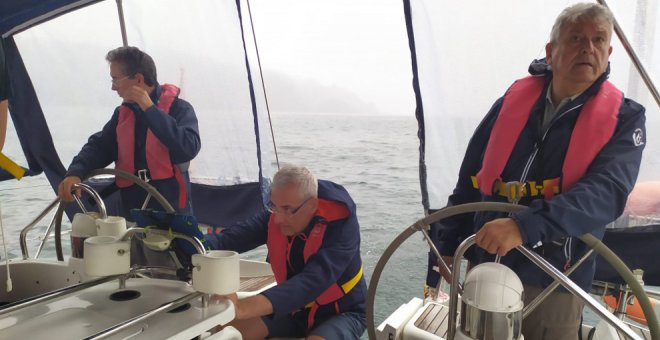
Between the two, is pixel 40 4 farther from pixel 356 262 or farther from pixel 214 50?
pixel 356 262

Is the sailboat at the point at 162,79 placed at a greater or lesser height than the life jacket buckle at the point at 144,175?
greater

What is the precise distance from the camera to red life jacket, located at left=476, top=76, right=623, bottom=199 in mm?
1159

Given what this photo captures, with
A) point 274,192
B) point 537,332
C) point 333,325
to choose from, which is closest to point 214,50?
point 274,192

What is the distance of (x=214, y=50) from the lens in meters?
2.86

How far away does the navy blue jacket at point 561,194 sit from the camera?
39.1 inches

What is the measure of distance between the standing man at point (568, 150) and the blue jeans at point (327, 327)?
16.8 inches

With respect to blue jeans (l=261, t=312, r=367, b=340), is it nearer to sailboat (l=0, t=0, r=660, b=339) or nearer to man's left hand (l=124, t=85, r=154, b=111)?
sailboat (l=0, t=0, r=660, b=339)

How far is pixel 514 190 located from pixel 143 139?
1.68 metres

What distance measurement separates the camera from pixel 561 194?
3.45 feet

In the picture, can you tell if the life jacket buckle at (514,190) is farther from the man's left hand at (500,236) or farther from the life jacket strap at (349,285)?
the life jacket strap at (349,285)

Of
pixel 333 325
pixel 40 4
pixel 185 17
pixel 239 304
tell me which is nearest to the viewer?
pixel 239 304

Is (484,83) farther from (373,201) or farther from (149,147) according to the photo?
(373,201)

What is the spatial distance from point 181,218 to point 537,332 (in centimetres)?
96

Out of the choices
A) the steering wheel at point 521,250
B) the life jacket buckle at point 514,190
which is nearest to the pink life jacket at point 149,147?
the steering wheel at point 521,250
